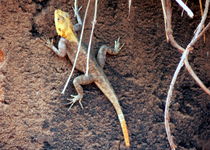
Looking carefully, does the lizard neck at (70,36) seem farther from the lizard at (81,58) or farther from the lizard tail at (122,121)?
the lizard tail at (122,121)

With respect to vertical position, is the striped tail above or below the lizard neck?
below

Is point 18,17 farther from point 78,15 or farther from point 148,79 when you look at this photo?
point 148,79

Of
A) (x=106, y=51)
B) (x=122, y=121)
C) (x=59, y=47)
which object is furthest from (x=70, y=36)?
(x=122, y=121)

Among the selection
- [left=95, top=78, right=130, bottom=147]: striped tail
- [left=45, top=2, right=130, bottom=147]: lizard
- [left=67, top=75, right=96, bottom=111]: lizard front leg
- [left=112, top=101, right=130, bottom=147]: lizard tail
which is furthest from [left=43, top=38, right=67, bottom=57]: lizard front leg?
[left=112, top=101, right=130, bottom=147]: lizard tail

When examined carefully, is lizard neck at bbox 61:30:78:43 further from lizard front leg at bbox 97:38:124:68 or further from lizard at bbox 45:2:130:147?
lizard front leg at bbox 97:38:124:68

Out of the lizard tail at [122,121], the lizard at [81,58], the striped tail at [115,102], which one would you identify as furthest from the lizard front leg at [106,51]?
the lizard tail at [122,121]

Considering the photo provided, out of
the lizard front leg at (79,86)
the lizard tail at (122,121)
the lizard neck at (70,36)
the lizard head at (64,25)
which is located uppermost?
the lizard head at (64,25)
